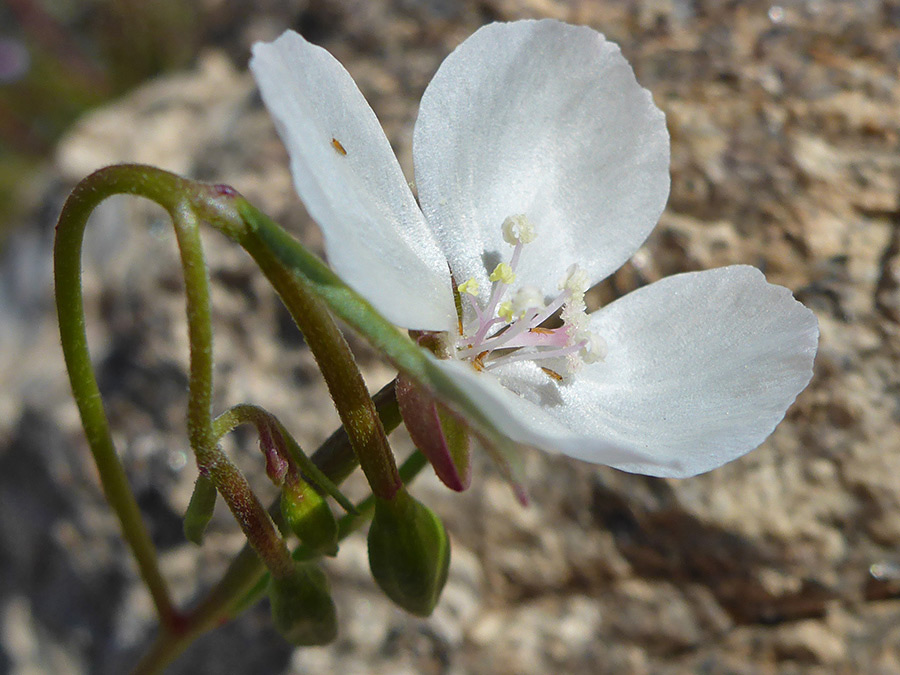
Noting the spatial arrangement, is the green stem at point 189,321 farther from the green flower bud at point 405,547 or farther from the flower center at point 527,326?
the flower center at point 527,326

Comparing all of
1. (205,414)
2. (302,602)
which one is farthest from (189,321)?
(302,602)

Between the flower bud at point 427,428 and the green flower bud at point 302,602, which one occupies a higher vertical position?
the flower bud at point 427,428

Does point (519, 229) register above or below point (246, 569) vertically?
above

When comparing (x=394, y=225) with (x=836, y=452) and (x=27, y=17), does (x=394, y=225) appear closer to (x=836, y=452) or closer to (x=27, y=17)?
(x=836, y=452)

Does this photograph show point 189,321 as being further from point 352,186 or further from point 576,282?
point 576,282

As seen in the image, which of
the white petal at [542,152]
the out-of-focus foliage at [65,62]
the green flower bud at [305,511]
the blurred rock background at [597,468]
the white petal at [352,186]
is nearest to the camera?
the white petal at [352,186]

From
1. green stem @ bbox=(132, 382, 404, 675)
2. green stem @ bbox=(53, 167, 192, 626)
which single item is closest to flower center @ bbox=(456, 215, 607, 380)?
green stem @ bbox=(132, 382, 404, 675)

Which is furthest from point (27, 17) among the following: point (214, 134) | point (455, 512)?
point (455, 512)

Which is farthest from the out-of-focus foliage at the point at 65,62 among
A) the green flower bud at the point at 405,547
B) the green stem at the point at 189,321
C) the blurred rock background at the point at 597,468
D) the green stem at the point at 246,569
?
the green flower bud at the point at 405,547
